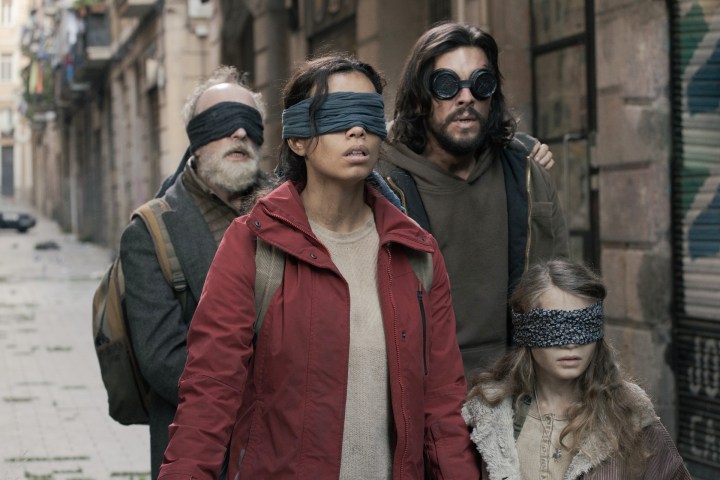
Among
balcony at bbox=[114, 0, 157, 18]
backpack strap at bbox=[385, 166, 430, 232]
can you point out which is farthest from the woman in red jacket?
balcony at bbox=[114, 0, 157, 18]

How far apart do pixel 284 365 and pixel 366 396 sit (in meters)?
0.22

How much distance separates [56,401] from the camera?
31.2 feet

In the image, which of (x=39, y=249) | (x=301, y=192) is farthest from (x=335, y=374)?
(x=39, y=249)

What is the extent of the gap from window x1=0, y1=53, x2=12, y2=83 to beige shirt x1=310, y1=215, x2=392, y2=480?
3016 inches

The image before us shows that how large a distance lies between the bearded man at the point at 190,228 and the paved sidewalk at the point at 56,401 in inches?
123

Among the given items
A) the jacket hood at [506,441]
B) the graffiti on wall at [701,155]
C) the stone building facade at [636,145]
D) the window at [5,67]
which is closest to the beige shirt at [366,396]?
the jacket hood at [506,441]

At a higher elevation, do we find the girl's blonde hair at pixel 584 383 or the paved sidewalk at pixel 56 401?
the girl's blonde hair at pixel 584 383

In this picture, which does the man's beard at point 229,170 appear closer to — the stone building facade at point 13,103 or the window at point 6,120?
the stone building facade at point 13,103

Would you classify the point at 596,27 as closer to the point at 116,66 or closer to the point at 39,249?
the point at 116,66

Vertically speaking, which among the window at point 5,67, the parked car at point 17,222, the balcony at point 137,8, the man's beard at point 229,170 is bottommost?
the man's beard at point 229,170

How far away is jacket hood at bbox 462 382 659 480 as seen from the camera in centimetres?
317

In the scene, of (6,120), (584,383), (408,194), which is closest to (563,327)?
(584,383)

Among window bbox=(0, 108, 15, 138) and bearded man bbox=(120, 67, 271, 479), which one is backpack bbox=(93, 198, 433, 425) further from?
window bbox=(0, 108, 15, 138)

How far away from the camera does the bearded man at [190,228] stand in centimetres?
394
